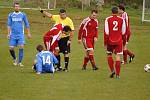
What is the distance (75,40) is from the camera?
33.3m

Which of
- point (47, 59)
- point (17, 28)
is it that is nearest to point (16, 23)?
point (17, 28)

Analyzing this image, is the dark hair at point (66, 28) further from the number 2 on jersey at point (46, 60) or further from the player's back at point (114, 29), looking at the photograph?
the player's back at point (114, 29)

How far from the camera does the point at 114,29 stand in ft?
55.6

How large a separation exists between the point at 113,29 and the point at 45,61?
2421 mm

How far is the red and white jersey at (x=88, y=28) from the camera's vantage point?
19594 mm

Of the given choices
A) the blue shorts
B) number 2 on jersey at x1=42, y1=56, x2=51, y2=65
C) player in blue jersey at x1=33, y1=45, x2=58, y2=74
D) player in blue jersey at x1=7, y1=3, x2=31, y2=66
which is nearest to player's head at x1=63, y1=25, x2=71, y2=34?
player in blue jersey at x1=33, y1=45, x2=58, y2=74

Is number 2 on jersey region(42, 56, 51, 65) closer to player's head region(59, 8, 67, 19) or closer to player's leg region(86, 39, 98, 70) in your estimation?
player's head region(59, 8, 67, 19)

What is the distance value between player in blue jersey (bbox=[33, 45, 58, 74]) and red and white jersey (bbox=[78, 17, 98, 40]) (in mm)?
2045

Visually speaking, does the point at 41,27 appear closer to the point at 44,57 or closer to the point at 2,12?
the point at 2,12

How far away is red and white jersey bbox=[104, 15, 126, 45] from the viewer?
16875 mm

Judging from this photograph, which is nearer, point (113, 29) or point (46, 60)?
point (113, 29)

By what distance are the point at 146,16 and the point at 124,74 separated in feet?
105

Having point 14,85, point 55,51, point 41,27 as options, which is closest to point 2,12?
point 41,27

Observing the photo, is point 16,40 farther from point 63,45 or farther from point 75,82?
point 75,82
